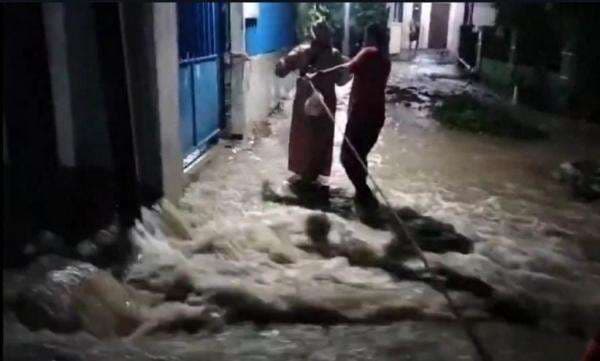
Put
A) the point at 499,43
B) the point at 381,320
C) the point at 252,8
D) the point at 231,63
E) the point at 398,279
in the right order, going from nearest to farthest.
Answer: the point at 381,320, the point at 398,279, the point at 231,63, the point at 252,8, the point at 499,43

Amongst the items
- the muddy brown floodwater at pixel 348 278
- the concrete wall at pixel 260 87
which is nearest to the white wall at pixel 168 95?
the muddy brown floodwater at pixel 348 278

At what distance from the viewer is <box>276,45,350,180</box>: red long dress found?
6395 mm

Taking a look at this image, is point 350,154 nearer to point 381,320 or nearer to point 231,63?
point 381,320

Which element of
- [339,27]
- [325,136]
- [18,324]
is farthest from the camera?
[339,27]

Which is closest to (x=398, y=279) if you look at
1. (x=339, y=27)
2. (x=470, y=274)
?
(x=470, y=274)

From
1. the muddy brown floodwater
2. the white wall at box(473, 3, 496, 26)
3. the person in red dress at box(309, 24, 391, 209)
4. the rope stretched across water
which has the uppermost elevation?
the white wall at box(473, 3, 496, 26)

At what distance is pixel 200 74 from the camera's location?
743 cm

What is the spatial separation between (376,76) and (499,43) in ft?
41.3

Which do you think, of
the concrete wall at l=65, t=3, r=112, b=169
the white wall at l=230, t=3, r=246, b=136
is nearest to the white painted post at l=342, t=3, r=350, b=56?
the white wall at l=230, t=3, r=246, b=136

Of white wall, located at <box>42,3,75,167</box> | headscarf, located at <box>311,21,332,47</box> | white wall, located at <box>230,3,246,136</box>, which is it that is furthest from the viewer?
white wall, located at <box>230,3,246,136</box>

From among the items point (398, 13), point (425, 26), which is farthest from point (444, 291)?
point (425, 26)

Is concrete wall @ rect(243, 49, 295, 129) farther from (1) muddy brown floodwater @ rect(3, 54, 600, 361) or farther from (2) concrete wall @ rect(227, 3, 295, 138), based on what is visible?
(1) muddy brown floodwater @ rect(3, 54, 600, 361)

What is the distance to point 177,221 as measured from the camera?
530cm

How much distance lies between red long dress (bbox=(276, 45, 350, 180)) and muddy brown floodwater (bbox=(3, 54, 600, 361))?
378 millimetres
